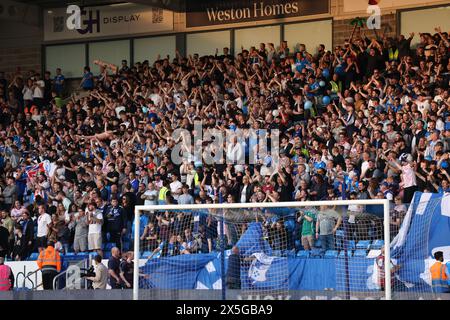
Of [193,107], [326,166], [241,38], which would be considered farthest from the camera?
[241,38]

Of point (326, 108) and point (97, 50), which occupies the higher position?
point (97, 50)

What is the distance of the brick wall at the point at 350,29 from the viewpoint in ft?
97.8

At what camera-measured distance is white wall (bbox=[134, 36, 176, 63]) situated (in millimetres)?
34531

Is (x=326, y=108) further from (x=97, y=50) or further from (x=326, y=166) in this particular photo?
(x=97, y=50)

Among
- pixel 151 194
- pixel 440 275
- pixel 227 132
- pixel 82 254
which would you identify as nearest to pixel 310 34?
pixel 227 132

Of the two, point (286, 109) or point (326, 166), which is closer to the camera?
point (326, 166)

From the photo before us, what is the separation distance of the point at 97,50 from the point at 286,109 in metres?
11.6

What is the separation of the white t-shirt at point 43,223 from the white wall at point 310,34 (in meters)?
10.2

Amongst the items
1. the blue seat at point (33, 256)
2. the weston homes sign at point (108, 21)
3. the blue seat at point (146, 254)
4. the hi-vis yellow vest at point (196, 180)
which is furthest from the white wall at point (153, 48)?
the blue seat at point (146, 254)

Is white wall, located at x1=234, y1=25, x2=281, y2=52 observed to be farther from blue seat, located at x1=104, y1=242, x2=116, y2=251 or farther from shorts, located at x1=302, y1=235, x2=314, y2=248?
shorts, located at x1=302, y1=235, x2=314, y2=248

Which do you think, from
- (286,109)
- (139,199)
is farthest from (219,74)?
(139,199)

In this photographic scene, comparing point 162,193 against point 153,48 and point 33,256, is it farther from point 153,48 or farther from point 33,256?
point 153,48

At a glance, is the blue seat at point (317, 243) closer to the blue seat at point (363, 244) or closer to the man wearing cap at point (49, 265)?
the blue seat at point (363, 244)

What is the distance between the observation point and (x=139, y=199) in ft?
84.1
